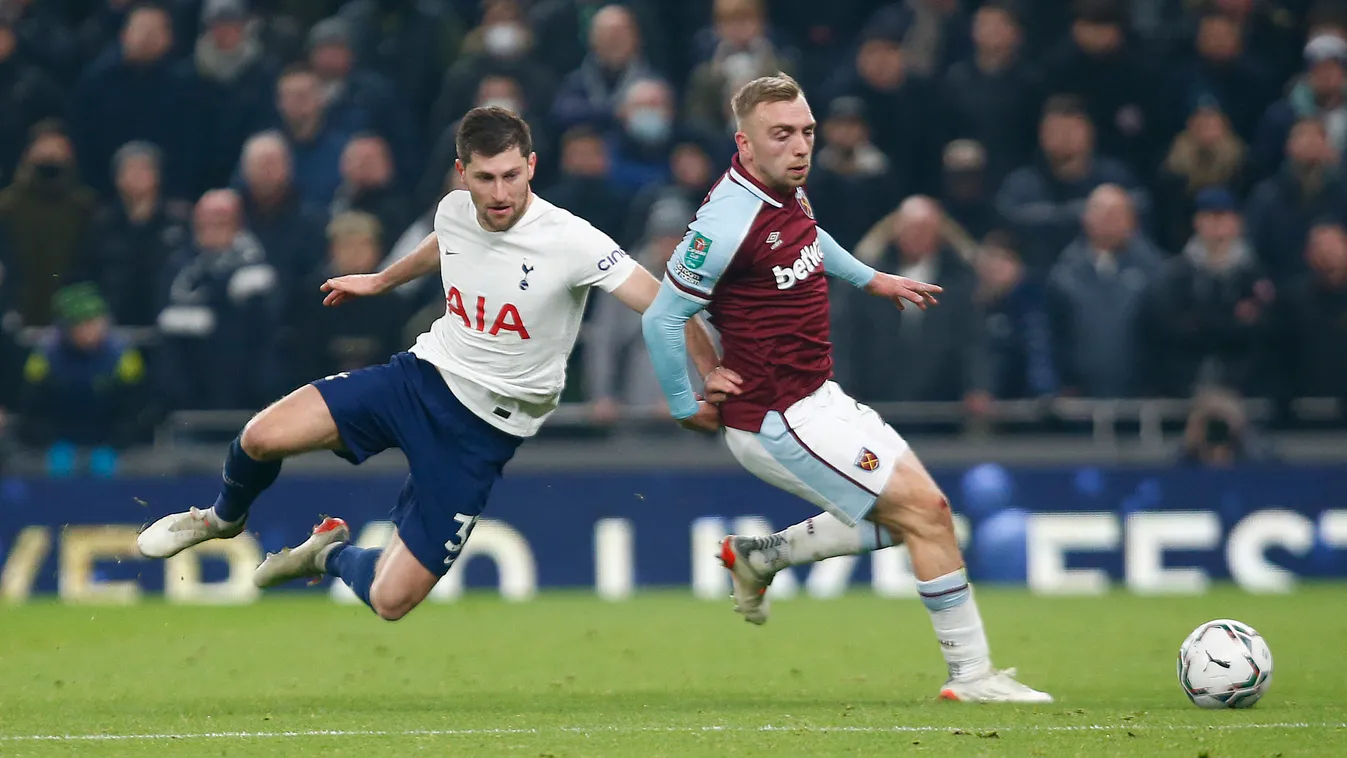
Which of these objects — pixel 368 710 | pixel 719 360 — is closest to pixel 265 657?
pixel 368 710

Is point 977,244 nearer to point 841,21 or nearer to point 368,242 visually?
point 841,21

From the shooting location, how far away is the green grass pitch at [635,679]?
7.11m

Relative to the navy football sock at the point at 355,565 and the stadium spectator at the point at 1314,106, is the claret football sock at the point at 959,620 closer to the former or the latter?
the navy football sock at the point at 355,565

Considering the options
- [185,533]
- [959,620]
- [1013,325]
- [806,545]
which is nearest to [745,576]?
[806,545]

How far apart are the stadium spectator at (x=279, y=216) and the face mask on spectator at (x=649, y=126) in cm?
255

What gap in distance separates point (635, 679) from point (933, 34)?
Result: 8756mm

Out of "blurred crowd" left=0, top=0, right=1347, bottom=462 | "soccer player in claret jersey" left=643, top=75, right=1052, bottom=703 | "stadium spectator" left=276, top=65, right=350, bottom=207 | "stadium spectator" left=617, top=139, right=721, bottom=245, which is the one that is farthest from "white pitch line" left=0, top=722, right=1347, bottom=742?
"stadium spectator" left=276, top=65, right=350, bottom=207

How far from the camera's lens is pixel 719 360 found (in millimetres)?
8391

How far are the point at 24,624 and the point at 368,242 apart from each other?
3.59 meters

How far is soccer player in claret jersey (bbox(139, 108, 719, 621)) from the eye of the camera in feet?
27.1

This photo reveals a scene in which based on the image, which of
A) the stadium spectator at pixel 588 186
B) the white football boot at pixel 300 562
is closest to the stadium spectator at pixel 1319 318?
the stadium spectator at pixel 588 186

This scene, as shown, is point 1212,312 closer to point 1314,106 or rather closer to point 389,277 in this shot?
point 1314,106

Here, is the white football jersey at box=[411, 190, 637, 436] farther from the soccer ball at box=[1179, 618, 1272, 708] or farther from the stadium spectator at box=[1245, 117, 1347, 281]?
the stadium spectator at box=[1245, 117, 1347, 281]

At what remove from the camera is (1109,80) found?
1588 centimetres
